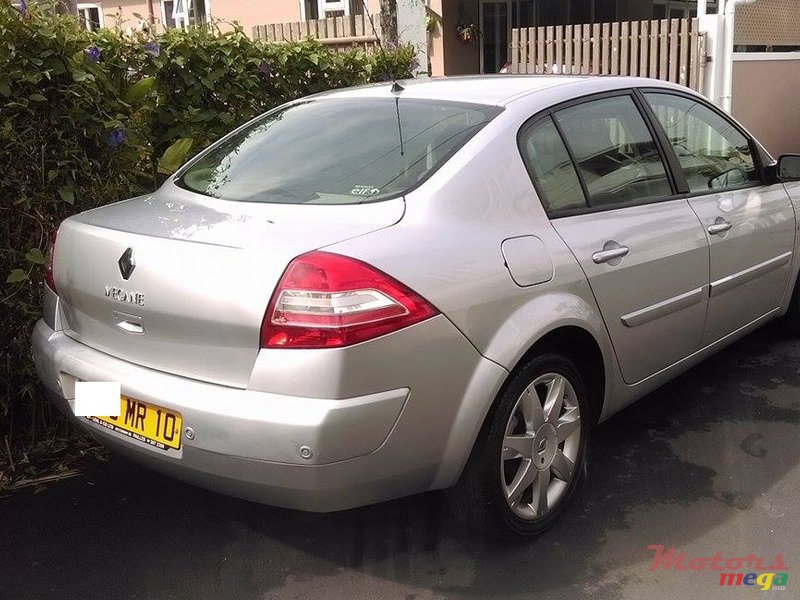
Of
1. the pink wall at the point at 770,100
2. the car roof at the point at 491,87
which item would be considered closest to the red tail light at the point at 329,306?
the car roof at the point at 491,87

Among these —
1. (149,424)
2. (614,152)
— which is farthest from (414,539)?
(614,152)

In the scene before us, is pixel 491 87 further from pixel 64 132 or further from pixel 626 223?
pixel 64 132

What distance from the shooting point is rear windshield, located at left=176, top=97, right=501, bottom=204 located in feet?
9.01

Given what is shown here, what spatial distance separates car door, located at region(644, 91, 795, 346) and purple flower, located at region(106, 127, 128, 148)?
2.34m

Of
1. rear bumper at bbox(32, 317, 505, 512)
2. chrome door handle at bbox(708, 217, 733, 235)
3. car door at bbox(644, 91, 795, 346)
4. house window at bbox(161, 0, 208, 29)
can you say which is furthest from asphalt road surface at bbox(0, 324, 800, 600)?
house window at bbox(161, 0, 208, 29)

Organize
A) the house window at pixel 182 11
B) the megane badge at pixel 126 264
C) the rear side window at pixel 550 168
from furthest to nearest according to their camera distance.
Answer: the house window at pixel 182 11 < the rear side window at pixel 550 168 < the megane badge at pixel 126 264

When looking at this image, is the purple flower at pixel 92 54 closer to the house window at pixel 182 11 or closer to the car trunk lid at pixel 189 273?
the car trunk lid at pixel 189 273

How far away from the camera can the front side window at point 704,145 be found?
362 centimetres

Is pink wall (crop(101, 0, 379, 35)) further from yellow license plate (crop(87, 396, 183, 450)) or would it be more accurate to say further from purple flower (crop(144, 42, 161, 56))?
yellow license plate (crop(87, 396, 183, 450))

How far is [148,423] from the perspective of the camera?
2441mm

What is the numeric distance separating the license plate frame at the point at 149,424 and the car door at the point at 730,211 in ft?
7.65

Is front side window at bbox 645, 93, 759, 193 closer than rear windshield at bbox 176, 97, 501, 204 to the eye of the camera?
No

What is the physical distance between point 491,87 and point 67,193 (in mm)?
1848

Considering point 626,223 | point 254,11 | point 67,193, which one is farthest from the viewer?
point 254,11
